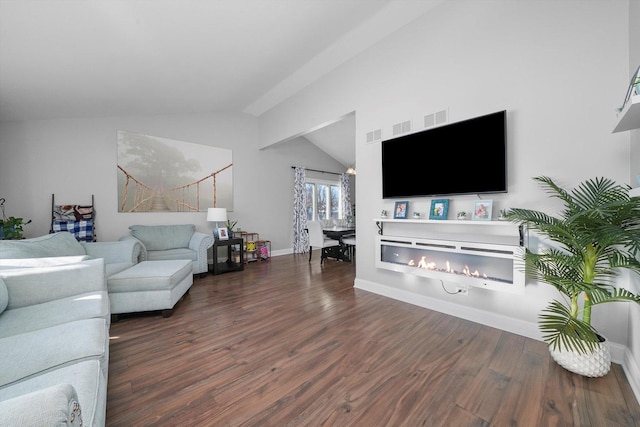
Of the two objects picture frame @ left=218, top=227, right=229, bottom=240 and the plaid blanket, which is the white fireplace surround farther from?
the plaid blanket

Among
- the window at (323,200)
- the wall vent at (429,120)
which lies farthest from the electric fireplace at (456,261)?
the window at (323,200)

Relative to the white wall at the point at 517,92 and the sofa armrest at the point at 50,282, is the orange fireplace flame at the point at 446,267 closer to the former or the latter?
the white wall at the point at 517,92

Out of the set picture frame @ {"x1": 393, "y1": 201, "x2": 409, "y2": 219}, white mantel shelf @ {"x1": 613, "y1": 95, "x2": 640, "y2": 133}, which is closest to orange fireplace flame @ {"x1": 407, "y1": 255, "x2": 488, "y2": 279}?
picture frame @ {"x1": 393, "y1": 201, "x2": 409, "y2": 219}

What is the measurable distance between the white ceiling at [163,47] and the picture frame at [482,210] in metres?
2.16

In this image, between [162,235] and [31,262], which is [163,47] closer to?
[31,262]

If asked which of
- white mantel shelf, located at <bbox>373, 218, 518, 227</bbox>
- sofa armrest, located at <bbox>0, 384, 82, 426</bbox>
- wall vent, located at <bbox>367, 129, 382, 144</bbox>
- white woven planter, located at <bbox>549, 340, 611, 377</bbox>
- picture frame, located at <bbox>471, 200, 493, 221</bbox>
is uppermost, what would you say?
wall vent, located at <bbox>367, 129, 382, 144</bbox>

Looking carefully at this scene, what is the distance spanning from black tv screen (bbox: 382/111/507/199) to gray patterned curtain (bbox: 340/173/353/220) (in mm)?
4395

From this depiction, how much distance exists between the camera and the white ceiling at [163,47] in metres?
2.03

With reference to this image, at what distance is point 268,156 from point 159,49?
10.6 feet

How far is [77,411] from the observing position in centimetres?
64

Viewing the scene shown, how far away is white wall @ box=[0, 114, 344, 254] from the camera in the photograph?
3.47 m

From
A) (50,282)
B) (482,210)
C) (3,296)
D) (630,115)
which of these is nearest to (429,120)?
(482,210)

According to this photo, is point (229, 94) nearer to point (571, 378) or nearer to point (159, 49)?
point (159, 49)

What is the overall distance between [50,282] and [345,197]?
6393 millimetres
